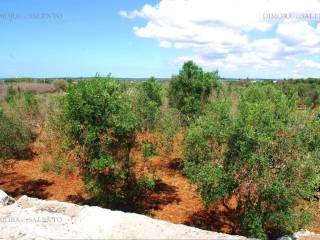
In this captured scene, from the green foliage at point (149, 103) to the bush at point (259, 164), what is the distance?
20.1ft

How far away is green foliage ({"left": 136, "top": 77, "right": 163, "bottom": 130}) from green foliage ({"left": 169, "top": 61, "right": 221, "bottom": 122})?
1752 millimetres

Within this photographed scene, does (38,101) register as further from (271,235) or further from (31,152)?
(271,235)

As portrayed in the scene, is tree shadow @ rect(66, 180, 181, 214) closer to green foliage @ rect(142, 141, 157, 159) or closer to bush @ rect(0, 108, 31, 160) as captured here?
green foliage @ rect(142, 141, 157, 159)

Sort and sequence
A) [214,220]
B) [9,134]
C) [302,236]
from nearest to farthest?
[302,236] < [214,220] < [9,134]

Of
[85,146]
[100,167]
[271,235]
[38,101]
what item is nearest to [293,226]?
[271,235]

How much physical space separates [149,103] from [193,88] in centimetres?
678

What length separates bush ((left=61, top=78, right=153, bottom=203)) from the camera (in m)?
18.2

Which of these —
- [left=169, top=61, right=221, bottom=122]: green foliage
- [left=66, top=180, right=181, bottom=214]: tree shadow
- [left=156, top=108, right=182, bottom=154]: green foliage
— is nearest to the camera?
[left=66, top=180, right=181, bottom=214]: tree shadow

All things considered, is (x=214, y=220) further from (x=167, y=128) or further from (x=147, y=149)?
(x=167, y=128)

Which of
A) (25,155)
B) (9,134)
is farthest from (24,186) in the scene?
(25,155)

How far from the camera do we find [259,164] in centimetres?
1486

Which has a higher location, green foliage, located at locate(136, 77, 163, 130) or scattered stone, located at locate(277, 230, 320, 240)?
green foliage, located at locate(136, 77, 163, 130)

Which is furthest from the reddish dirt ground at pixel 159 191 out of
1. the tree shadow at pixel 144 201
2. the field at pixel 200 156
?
the field at pixel 200 156

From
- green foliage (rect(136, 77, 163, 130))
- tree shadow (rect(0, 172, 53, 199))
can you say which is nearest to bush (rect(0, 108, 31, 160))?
tree shadow (rect(0, 172, 53, 199))
